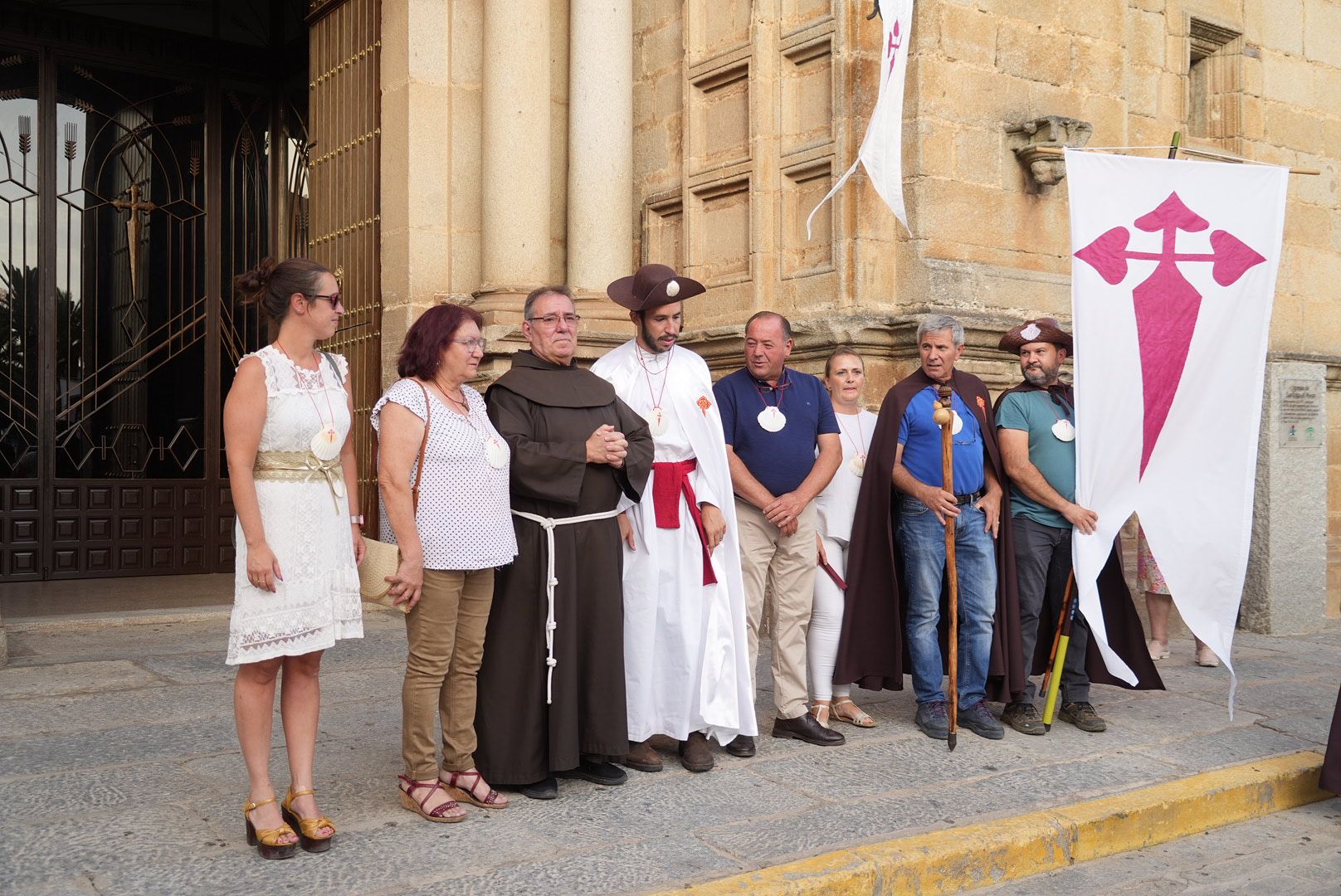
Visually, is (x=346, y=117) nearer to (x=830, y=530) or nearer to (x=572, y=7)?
(x=572, y=7)

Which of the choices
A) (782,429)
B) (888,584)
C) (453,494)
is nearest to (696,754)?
(888,584)

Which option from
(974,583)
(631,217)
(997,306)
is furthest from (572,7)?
(974,583)

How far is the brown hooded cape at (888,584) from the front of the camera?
18.8ft

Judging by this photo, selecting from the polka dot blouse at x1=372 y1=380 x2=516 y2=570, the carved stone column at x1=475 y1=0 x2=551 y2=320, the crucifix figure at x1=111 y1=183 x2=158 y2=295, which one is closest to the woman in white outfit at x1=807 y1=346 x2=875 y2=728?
the polka dot blouse at x1=372 y1=380 x2=516 y2=570

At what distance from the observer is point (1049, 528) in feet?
19.1

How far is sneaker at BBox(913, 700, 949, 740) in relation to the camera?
5523mm

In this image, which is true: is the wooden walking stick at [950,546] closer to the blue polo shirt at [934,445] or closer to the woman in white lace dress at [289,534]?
the blue polo shirt at [934,445]

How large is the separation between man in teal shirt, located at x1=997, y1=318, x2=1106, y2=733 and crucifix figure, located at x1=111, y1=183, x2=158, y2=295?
777 cm

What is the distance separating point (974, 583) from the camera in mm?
5656

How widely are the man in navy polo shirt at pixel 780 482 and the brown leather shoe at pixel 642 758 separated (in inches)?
26.0

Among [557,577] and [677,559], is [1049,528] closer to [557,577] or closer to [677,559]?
[677,559]

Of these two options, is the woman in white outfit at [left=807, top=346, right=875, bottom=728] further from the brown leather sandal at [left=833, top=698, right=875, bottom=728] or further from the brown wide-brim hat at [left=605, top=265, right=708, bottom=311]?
the brown wide-brim hat at [left=605, top=265, right=708, bottom=311]

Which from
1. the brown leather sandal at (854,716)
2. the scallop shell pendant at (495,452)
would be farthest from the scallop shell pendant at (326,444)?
the brown leather sandal at (854,716)

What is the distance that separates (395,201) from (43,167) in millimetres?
3557
